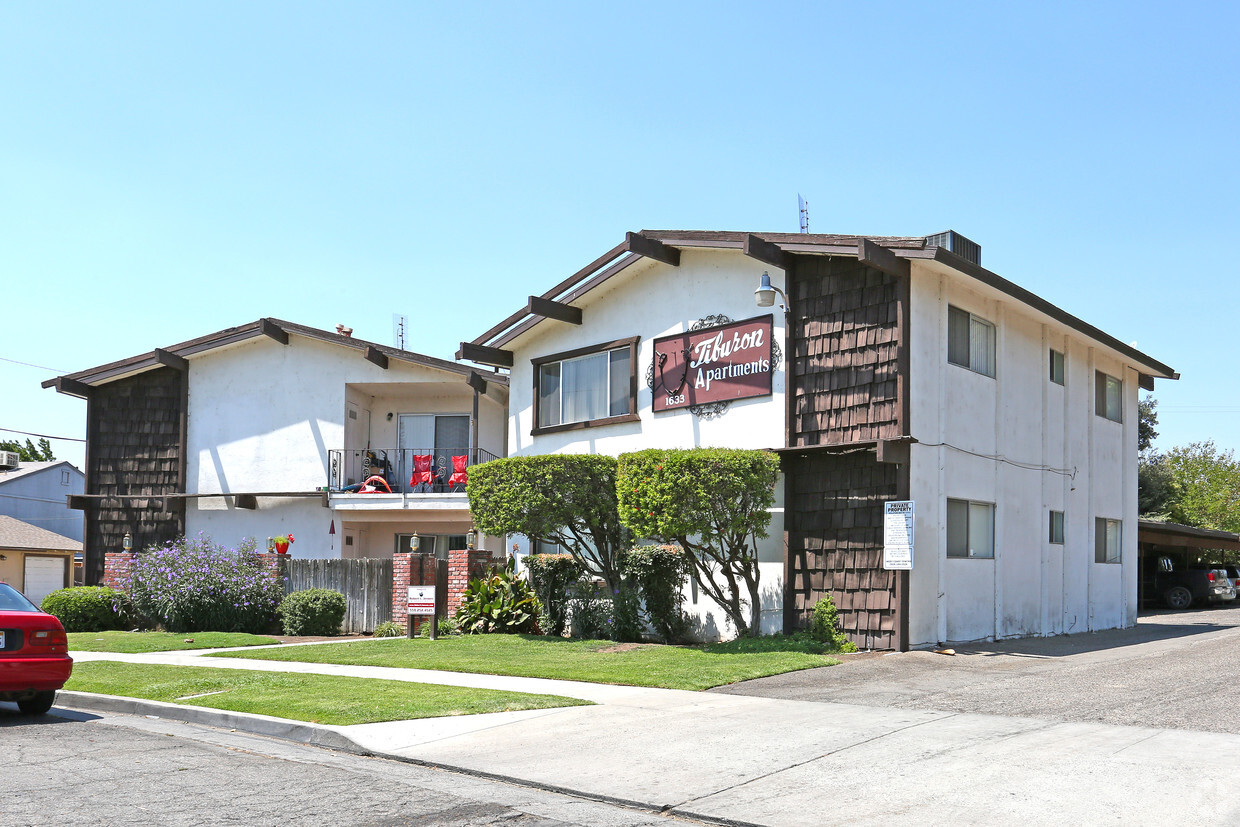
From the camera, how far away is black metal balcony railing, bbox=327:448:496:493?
84.2 feet

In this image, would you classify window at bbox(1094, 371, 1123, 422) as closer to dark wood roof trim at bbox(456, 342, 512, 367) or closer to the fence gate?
dark wood roof trim at bbox(456, 342, 512, 367)

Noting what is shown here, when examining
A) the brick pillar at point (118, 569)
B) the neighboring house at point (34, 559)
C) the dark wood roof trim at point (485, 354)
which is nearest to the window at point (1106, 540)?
the dark wood roof trim at point (485, 354)

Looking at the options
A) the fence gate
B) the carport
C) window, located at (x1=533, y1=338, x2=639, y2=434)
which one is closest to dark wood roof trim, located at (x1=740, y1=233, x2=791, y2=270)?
window, located at (x1=533, y1=338, x2=639, y2=434)

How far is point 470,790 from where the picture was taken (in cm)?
769

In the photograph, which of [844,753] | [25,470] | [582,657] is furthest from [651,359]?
[25,470]

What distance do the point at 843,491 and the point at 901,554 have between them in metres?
1.58

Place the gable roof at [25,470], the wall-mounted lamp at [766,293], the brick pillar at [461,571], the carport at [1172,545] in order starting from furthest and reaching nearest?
the gable roof at [25,470], the carport at [1172,545], the brick pillar at [461,571], the wall-mounted lamp at [766,293]

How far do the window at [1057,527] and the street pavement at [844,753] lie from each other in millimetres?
7904

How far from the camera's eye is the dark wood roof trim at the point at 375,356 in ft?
83.5

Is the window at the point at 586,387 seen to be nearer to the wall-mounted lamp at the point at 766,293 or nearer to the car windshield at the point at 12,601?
the wall-mounted lamp at the point at 766,293

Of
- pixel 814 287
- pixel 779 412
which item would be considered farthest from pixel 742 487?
pixel 814 287

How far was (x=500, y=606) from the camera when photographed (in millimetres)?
19516

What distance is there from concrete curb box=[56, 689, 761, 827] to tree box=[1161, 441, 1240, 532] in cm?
4653

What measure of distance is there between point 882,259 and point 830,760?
354 inches
